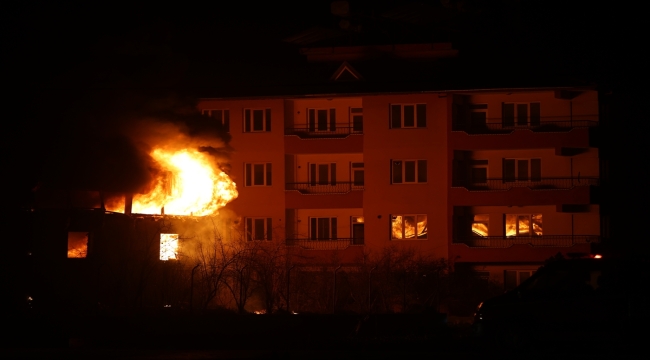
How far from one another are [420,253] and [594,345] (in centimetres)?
2225

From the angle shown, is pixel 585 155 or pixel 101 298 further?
pixel 585 155

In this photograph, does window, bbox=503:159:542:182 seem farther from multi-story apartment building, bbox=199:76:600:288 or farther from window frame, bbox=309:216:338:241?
window frame, bbox=309:216:338:241

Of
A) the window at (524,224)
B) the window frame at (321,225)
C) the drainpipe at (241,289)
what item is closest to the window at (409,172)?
the window frame at (321,225)

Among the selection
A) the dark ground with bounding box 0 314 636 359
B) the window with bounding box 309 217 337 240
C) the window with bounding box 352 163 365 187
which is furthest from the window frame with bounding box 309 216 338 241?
the dark ground with bounding box 0 314 636 359

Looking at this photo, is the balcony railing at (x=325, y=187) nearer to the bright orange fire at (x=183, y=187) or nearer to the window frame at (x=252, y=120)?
the window frame at (x=252, y=120)

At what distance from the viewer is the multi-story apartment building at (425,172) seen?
1563 inches

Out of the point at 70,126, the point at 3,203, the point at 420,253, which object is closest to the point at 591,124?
the point at 420,253

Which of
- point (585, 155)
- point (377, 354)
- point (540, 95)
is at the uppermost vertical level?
point (540, 95)

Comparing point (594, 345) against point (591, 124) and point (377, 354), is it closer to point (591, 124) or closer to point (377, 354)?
point (377, 354)

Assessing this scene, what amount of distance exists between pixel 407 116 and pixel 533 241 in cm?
821

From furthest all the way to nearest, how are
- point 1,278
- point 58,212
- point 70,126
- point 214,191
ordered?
point 214,191
point 70,126
point 58,212
point 1,278

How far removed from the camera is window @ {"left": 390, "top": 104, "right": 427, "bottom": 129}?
40625 millimetres

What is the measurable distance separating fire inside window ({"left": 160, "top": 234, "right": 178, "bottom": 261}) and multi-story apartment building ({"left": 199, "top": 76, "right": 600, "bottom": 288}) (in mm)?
7621

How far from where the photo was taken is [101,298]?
27.8 metres
